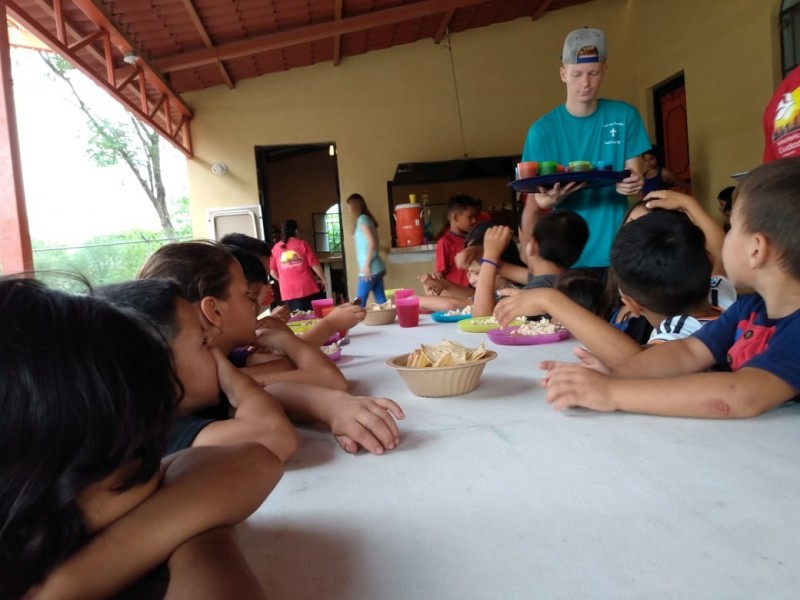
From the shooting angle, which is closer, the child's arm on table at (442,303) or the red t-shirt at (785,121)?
the red t-shirt at (785,121)

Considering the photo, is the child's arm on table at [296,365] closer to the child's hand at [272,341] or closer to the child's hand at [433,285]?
the child's hand at [272,341]

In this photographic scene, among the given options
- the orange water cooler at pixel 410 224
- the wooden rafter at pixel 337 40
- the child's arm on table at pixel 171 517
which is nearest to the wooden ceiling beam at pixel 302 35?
the wooden rafter at pixel 337 40

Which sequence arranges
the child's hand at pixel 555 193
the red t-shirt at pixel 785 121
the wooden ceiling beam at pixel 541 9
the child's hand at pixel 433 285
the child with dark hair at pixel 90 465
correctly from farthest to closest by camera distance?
the wooden ceiling beam at pixel 541 9
the child's hand at pixel 433 285
the child's hand at pixel 555 193
the red t-shirt at pixel 785 121
the child with dark hair at pixel 90 465

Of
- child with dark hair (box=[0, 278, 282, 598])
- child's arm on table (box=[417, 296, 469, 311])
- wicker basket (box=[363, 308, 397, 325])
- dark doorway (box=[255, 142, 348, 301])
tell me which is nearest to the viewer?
child with dark hair (box=[0, 278, 282, 598])

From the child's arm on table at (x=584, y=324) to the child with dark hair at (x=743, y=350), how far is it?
0.07 meters

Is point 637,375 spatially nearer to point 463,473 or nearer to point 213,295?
point 463,473

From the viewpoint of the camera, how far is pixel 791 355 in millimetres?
844

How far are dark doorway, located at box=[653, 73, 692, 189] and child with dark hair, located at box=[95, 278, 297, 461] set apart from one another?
20.1ft

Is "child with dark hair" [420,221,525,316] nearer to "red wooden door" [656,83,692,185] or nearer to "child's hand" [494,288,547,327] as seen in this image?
"child's hand" [494,288,547,327]

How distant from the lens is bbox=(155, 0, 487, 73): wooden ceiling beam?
Result: 5527mm

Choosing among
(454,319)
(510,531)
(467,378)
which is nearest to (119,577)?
(510,531)

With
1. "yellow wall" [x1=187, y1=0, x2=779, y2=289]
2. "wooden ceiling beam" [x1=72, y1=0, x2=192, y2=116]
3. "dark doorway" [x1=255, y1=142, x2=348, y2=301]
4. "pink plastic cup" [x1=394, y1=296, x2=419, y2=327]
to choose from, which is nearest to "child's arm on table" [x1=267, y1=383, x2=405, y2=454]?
"pink plastic cup" [x1=394, y1=296, x2=419, y2=327]

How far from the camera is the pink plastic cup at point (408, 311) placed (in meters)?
2.19

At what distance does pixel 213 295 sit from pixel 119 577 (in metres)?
0.77
